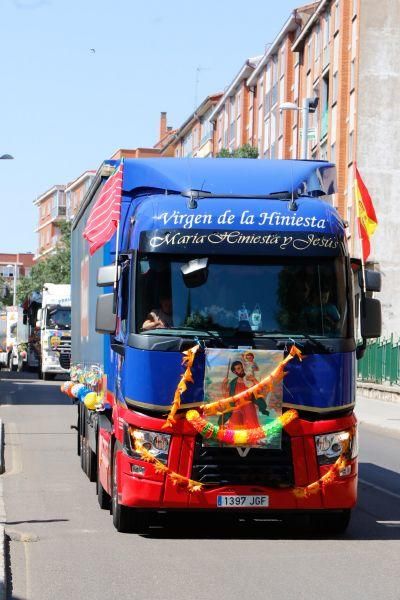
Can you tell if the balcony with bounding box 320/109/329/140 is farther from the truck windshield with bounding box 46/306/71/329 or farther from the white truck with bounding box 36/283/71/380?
the truck windshield with bounding box 46/306/71/329

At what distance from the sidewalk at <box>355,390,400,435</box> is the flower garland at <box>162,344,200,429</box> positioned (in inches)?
645

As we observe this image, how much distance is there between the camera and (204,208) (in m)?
11.9

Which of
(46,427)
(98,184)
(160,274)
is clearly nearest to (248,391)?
(160,274)

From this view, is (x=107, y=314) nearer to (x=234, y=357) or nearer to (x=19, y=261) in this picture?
(x=234, y=357)

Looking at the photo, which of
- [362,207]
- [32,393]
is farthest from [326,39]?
[362,207]

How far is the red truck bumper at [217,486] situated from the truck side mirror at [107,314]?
1.10 meters

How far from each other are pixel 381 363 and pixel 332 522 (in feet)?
94.5

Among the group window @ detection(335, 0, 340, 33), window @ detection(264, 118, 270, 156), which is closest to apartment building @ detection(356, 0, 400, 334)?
window @ detection(335, 0, 340, 33)

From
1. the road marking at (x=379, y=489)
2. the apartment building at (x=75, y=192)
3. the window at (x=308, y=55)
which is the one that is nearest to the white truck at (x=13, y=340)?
the window at (x=308, y=55)

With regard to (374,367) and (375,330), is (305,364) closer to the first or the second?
(375,330)

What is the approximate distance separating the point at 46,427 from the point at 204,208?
15.4m

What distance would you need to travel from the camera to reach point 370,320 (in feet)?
40.0

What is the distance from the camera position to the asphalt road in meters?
9.06

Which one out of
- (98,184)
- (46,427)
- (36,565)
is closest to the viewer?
(36,565)
